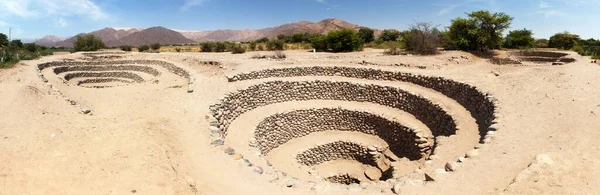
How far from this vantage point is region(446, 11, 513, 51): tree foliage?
80.5ft

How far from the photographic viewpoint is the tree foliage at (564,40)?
3791cm

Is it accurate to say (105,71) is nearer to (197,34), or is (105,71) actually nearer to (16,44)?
(16,44)

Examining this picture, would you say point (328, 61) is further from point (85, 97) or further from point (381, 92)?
point (85, 97)

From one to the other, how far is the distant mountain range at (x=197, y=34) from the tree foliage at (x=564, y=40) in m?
60.0

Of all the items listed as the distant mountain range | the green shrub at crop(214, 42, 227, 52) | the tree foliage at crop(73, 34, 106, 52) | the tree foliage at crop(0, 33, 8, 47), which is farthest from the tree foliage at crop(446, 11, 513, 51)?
the distant mountain range

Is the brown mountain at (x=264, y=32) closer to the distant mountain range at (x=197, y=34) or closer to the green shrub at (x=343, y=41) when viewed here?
the distant mountain range at (x=197, y=34)

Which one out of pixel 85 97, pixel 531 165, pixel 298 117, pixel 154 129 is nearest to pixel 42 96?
pixel 85 97

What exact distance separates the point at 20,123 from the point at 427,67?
1817 cm

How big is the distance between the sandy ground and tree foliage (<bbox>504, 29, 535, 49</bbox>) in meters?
22.8

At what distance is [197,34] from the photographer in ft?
495

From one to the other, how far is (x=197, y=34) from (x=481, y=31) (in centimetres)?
14402

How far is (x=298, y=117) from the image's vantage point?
14.6 m

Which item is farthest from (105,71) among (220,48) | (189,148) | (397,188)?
(397,188)

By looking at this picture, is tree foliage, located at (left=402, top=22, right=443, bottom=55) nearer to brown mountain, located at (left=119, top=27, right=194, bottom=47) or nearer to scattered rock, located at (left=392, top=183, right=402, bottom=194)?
scattered rock, located at (left=392, top=183, right=402, bottom=194)
